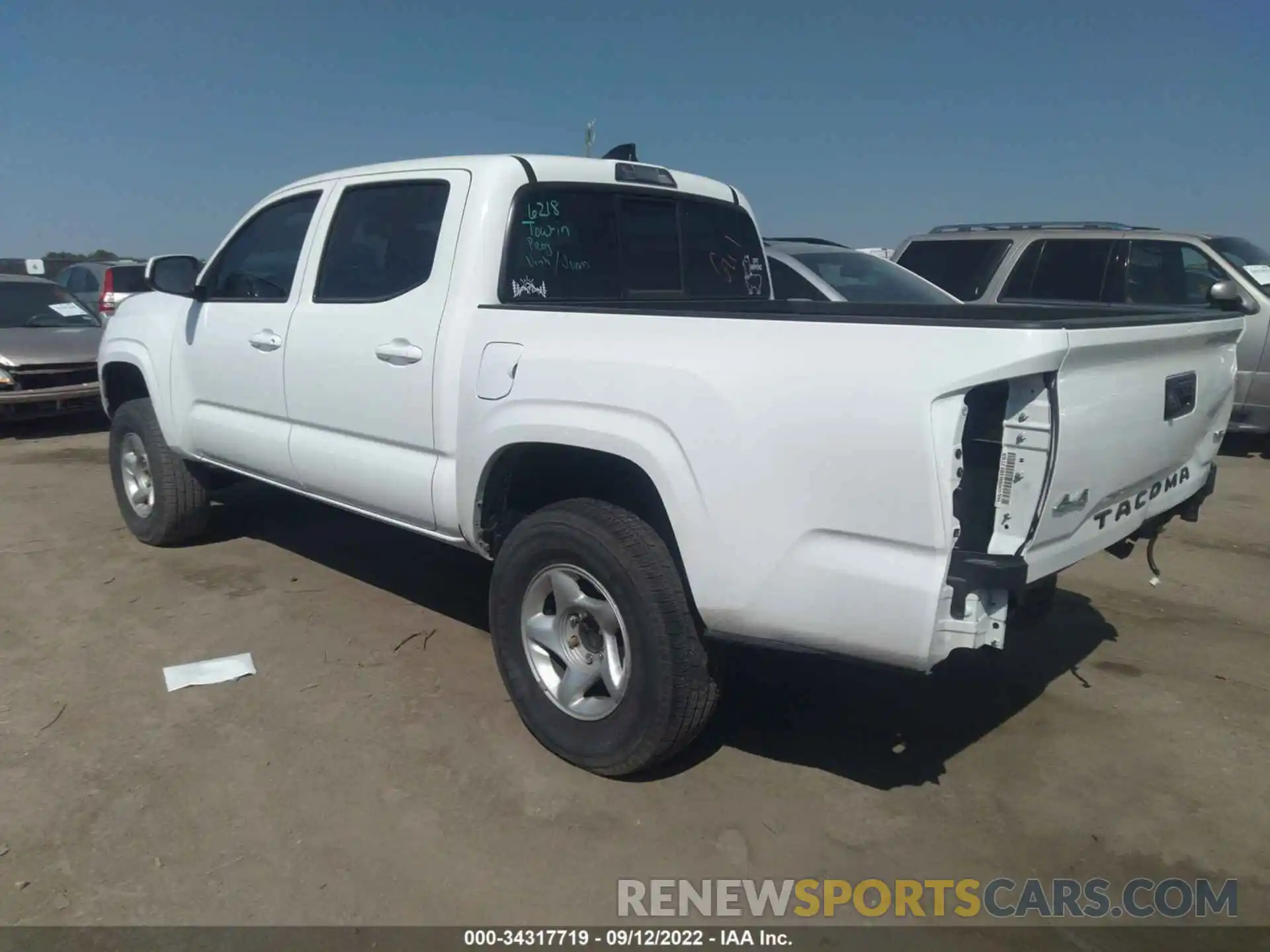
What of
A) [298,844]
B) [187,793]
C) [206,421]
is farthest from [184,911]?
[206,421]

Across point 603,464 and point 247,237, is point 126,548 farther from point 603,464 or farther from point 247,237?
point 603,464

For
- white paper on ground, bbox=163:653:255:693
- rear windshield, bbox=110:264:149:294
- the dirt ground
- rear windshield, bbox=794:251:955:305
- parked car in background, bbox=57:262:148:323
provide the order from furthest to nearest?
rear windshield, bbox=110:264:149:294 → parked car in background, bbox=57:262:148:323 → rear windshield, bbox=794:251:955:305 → white paper on ground, bbox=163:653:255:693 → the dirt ground

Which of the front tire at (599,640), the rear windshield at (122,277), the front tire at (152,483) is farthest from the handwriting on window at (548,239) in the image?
the rear windshield at (122,277)

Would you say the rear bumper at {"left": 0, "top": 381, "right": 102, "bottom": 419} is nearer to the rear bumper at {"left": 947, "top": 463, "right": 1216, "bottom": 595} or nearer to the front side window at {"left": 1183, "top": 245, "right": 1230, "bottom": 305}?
the rear bumper at {"left": 947, "top": 463, "right": 1216, "bottom": 595}

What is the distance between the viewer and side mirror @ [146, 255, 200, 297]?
493 cm

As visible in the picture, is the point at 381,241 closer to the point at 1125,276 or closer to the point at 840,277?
the point at 840,277

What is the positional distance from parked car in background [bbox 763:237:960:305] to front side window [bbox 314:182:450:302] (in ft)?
11.6

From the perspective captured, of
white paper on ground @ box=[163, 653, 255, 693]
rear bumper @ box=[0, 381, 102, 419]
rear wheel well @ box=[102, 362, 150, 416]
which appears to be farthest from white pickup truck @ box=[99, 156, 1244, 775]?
rear bumper @ box=[0, 381, 102, 419]

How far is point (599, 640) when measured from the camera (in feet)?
10.6

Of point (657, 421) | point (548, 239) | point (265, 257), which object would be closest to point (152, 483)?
point (265, 257)

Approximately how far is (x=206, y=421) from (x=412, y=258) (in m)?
1.80

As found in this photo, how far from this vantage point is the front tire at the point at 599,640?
2.89 m

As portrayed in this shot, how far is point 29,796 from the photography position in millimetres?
3092

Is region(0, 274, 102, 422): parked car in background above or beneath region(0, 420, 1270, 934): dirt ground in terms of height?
above
